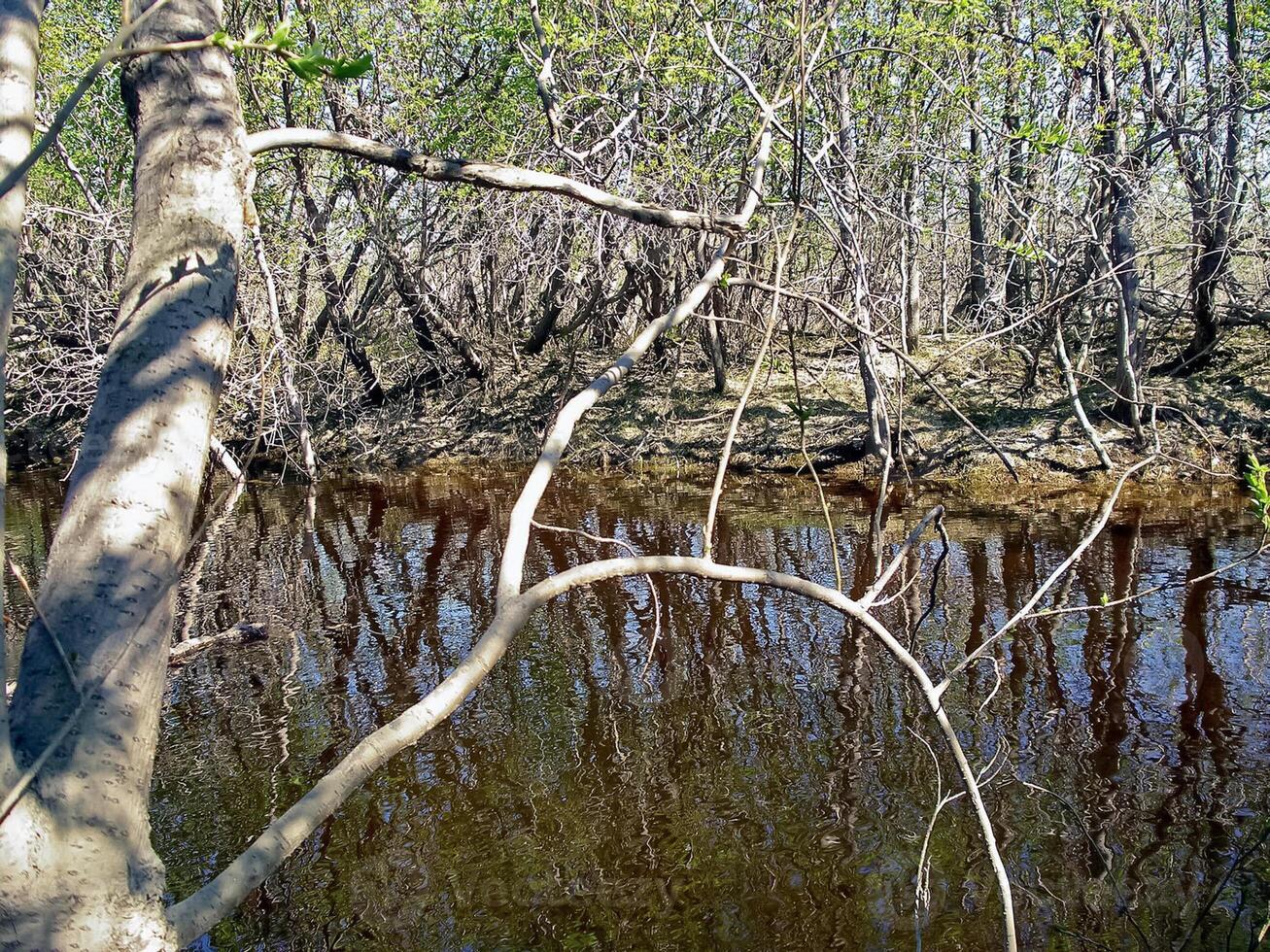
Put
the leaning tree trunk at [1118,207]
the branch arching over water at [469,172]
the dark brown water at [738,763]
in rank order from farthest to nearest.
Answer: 1. the leaning tree trunk at [1118,207]
2. the dark brown water at [738,763]
3. the branch arching over water at [469,172]

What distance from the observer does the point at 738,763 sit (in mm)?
5766

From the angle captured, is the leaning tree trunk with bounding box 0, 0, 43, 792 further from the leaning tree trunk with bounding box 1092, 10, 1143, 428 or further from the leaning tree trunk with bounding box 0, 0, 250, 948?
the leaning tree trunk with bounding box 1092, 10, 1143, 428

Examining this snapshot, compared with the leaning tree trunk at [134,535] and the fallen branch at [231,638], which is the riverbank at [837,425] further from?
the leaning tree trunk at [134,535]

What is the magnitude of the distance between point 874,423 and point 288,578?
24.1 feet

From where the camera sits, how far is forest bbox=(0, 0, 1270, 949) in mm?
1530

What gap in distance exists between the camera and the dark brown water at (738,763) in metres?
4.45

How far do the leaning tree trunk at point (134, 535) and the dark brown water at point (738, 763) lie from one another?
10.0 feet

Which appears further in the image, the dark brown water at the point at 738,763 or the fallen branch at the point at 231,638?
the fallen branch at the point at 231,638

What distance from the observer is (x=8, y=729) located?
4.38ft

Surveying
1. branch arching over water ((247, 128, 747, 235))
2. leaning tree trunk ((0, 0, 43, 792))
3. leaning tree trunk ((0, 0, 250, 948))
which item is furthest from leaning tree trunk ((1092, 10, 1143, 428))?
leaning tree trunk ((0, 0, 43, 792))

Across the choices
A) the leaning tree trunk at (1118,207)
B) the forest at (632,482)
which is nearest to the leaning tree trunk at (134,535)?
the forest at (632,482)

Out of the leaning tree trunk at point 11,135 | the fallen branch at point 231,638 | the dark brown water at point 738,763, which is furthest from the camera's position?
the fallen branch at point 231,638

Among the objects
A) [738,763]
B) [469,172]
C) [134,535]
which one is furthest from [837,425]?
[134,535]

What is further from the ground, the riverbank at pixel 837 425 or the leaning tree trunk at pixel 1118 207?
the leaning tree trunk at pixel 1118 207
